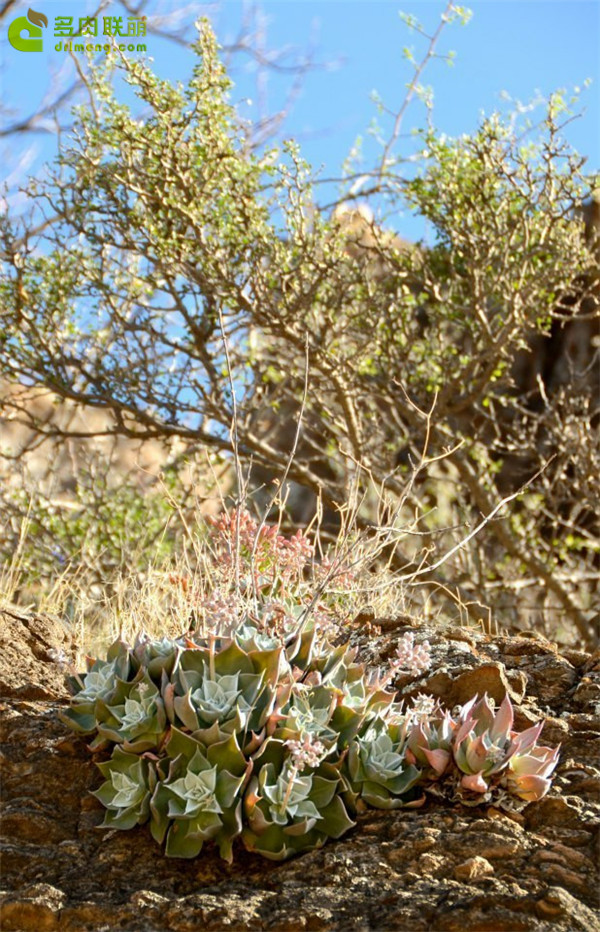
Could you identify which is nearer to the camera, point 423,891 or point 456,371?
point 423,891

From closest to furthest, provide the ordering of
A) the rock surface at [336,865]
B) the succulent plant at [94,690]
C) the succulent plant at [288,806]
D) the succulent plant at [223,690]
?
the rock surface at [336,865]
the succulent plant at [288,806]
the succulent plant at [223,690]
the succulent plant at [94,690]

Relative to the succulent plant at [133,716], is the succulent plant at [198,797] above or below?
below

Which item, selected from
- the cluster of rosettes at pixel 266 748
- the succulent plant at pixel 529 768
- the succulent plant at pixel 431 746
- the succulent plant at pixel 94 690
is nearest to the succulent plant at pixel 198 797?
the cluster of rosettes at pixel 266 748

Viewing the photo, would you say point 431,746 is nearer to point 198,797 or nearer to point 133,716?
point 198,797

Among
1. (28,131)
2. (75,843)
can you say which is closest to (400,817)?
(75,843)

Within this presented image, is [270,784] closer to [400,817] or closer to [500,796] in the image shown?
[400,817]

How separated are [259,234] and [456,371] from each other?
1824 millimetres

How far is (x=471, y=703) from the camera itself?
3125 mm

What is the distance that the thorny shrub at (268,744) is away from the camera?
9.62 feet

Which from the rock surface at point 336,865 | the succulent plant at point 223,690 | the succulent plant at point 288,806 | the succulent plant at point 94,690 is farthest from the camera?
the succulent plant at point 94,690

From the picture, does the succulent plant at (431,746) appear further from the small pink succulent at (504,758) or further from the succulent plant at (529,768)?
the succulent plant at (529,768)

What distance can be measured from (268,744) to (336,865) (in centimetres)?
39

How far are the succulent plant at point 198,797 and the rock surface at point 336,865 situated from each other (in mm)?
85

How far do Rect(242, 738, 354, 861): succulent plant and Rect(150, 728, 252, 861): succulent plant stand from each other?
5 cm
